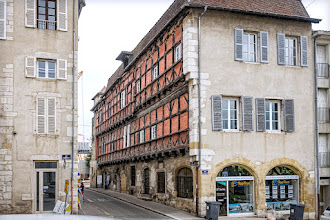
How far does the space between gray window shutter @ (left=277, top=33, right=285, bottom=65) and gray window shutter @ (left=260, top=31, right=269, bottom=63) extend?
28.5 inches

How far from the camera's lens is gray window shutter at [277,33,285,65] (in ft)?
74.0

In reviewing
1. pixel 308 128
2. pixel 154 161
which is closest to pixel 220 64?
pixel 308 128

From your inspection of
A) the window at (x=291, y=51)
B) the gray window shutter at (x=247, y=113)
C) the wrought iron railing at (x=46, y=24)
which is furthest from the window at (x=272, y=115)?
the wrought iron railing at (x=46, y=24)

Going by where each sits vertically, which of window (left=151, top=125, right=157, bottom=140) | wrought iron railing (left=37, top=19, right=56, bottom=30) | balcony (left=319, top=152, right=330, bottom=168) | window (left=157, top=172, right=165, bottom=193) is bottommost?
window (left=157, top=172, right=165, bottom=193)

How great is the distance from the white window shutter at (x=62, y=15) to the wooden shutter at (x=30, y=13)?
3.46 ft

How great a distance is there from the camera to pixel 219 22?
861 inches

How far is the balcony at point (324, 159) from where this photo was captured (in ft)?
76.6

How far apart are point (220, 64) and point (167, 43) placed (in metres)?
4.51

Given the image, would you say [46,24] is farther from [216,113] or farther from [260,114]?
[260,114]

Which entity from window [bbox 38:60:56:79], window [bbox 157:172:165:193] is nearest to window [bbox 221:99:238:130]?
window [bbox 157:172:165:193]

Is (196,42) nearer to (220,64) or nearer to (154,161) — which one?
(220,64)

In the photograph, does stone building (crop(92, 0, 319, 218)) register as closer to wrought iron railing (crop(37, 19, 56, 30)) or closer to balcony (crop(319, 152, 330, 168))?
balcony (crop(319, 152, 330, 168))

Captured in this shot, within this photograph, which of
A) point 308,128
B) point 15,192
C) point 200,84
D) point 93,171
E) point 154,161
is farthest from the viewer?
point 93,171

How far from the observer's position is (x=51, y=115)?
19.4 meters
